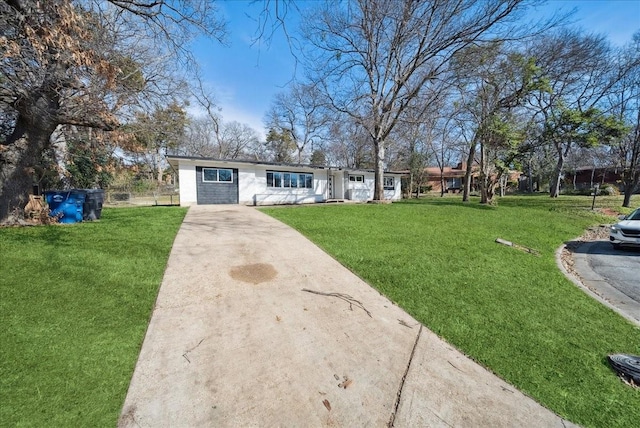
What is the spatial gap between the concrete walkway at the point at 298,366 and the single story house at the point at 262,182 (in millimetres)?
11052

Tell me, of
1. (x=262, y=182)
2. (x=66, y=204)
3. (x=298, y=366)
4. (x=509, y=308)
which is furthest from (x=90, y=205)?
(x=509, y=308)

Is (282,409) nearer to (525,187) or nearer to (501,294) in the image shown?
(501,294)

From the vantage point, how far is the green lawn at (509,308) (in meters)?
2.39

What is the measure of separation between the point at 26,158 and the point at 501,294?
1141 cm

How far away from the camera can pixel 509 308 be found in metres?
3.80

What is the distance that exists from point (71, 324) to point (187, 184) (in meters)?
12.2

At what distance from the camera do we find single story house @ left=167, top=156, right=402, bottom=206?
13.8 metres

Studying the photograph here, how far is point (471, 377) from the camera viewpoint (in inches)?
96.3

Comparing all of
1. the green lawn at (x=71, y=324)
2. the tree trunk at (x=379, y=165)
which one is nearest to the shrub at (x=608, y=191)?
the tree trunk at (x=379, y=165)

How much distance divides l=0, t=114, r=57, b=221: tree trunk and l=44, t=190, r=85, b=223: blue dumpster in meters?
0.70

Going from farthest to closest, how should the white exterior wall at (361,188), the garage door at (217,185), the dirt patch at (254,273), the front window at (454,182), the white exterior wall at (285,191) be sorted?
1. the front window at (454,182)
2. the white exterior wall at (361,188)
3. the white exterior wall at (285,191)
4. the garage door at (217,185)
5. the dirt patch at (254,273)

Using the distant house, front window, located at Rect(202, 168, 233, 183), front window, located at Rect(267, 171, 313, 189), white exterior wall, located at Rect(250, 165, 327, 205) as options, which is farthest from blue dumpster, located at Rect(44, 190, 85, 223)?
the distant house

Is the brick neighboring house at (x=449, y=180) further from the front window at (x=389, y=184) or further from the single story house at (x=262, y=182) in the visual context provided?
the single story house at (x=262, y=182)

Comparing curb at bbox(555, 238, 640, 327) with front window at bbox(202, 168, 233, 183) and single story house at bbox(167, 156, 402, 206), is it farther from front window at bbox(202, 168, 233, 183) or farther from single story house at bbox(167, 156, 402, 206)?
front window at bbox(202, 168, 233, 183)
